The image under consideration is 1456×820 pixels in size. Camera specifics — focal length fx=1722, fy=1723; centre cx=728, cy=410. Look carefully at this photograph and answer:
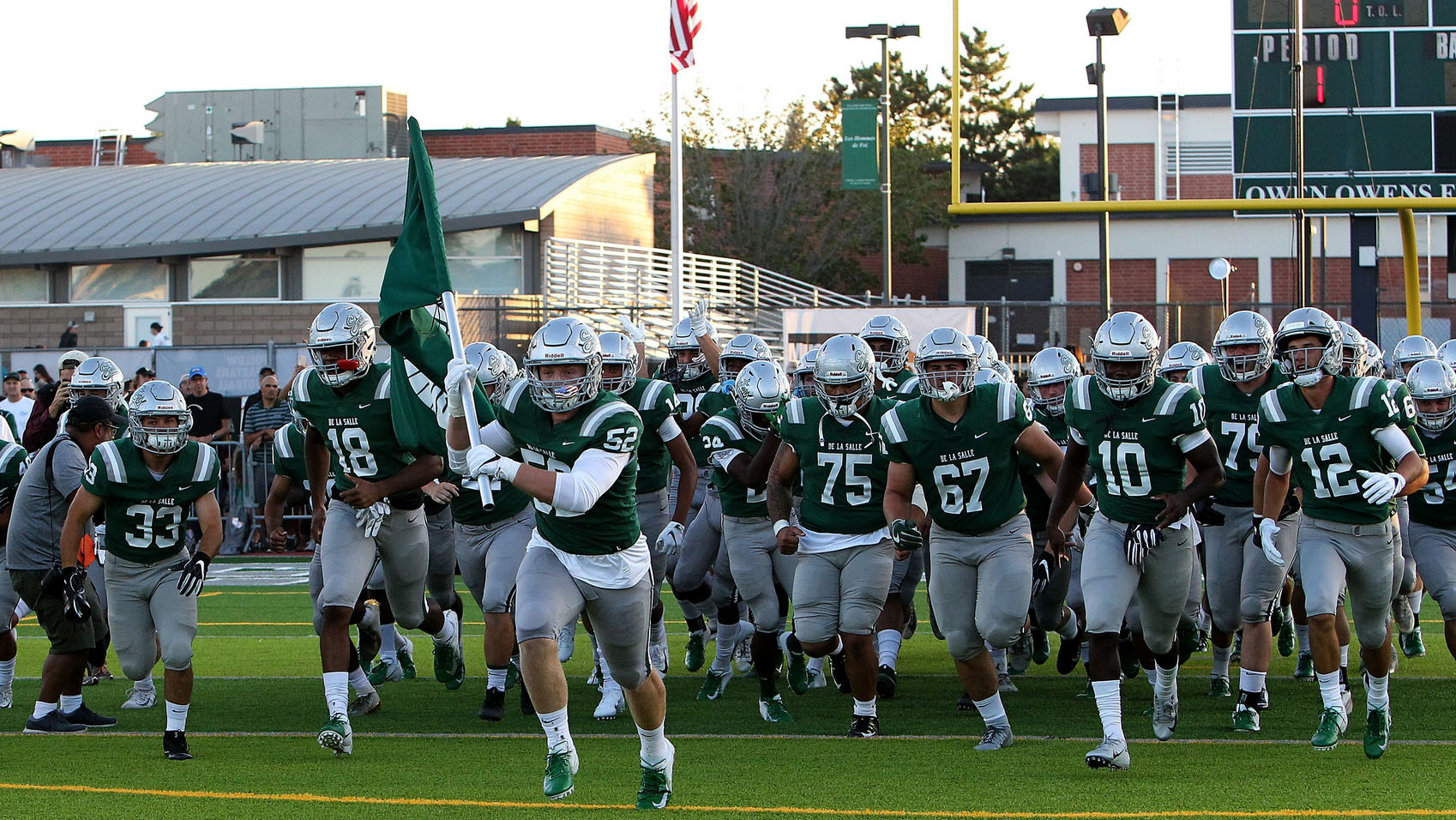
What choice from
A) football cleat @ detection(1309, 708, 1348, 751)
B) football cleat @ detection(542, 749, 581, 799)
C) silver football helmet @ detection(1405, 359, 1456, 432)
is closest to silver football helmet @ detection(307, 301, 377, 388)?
football cleat @ detection(542, 749, 581, 799)

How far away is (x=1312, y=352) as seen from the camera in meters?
7.32

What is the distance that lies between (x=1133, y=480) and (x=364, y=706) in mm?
3981

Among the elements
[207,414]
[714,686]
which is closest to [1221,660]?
[714,686]

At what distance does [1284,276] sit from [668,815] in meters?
24.8

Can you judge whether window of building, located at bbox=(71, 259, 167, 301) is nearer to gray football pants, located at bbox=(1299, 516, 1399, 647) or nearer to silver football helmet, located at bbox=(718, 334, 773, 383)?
silver football helmet, located at bbox=(718, 334, 773, 383)

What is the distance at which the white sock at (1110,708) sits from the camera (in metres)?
6.83

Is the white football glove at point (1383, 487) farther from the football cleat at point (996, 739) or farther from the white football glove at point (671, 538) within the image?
the white football glove at point (671, 538)

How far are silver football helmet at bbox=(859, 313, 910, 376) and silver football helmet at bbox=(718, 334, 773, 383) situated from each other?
0.62m

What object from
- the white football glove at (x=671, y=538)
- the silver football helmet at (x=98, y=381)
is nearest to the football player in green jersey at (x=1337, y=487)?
the white football glove at (x=671, y=538)

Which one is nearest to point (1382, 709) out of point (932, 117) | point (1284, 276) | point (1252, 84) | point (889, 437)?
point (889, 437)

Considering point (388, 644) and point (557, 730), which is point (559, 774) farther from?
point (388, 644)

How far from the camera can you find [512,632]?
334 inches

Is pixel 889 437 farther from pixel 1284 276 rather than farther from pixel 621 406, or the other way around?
pixel 1284 276

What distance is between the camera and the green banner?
2397cm
